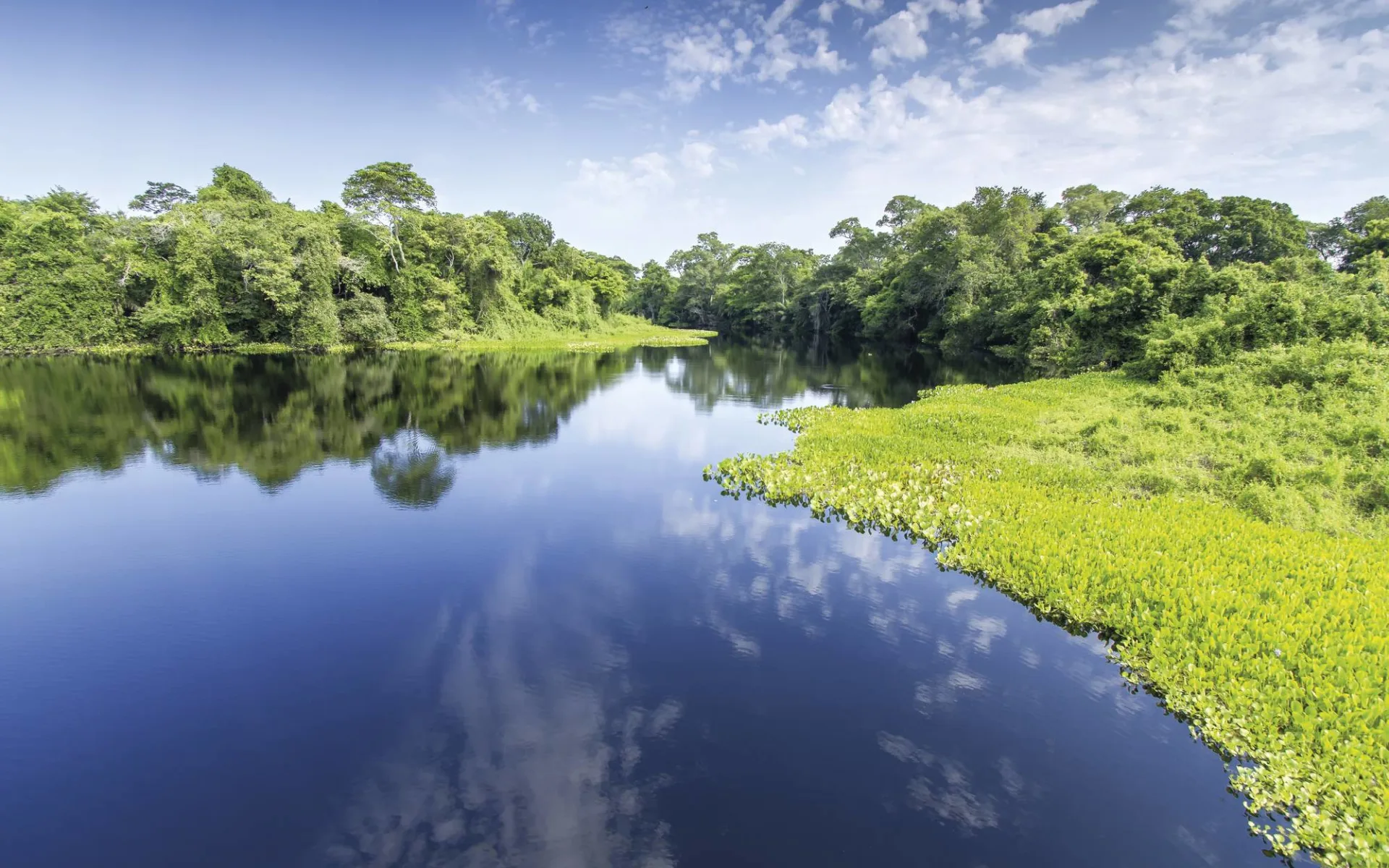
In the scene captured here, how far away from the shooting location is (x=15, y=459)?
1842cm

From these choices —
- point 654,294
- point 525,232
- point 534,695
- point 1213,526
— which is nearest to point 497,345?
point 525,232

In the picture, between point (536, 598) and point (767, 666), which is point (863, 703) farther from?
point (536, 598)

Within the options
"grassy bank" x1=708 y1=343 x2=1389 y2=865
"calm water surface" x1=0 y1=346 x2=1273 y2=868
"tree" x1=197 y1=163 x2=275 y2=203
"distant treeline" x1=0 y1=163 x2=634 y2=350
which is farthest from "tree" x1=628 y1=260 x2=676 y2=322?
"calm water surface" x1=0 y1=346 x2=1273 y2=868

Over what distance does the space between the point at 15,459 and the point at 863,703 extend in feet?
86.4

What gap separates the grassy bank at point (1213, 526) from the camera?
6.68 meters

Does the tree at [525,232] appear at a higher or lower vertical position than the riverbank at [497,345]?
higher

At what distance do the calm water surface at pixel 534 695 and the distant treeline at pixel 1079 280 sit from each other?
23616 mm

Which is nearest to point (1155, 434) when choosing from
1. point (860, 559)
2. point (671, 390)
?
point (860, 559)

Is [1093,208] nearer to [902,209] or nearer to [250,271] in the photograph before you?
[902,209]

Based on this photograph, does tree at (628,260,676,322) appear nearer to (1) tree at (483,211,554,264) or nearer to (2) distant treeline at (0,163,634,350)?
(1) tree at (483,211,554,264)

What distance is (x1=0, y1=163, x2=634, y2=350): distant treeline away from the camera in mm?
45875

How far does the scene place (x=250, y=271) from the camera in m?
49.2

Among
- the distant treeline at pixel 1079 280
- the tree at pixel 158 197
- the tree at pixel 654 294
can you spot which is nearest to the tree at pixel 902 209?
the distant treeline at pixel 1079 280

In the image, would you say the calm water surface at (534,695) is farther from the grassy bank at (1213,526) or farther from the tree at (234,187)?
the tree at (234,187)
